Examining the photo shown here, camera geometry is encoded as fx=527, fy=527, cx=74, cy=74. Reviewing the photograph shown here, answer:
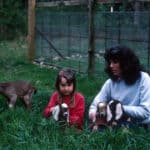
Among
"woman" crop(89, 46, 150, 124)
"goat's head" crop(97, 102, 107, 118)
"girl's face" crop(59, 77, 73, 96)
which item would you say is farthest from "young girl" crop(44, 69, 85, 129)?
"goat's head" crop(97, 102, 107, 118)

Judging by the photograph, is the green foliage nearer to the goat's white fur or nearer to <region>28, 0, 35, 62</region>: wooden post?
<region>28, 0, 35, 62</region>: wooden post

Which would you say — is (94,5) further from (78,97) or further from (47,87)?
(78,97)

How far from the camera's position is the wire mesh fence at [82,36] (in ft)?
30.2

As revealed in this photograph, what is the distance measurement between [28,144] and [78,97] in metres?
1.05

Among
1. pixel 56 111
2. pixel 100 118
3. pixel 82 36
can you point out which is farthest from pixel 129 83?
pixel 82 36

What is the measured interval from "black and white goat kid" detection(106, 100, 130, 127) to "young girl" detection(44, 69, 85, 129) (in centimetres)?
52

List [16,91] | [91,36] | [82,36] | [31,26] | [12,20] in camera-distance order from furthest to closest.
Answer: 1. [12,20]
2. [31,26]
3. [82,36]
4. [91,36]
5. [16,91]

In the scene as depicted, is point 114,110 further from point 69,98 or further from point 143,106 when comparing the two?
point 69,98

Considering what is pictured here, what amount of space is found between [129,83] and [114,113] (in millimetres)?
385

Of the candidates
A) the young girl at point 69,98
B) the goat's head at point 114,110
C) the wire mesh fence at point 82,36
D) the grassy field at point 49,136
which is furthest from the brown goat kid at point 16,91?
the wire mesh fence at point 82,36

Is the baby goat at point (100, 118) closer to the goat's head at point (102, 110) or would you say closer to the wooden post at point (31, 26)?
the goat's head at point (102, 110)

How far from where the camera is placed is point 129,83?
18.0 ft

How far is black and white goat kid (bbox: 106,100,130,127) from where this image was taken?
208 inches

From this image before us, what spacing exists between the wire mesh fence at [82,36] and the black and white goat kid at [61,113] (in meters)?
3.52
